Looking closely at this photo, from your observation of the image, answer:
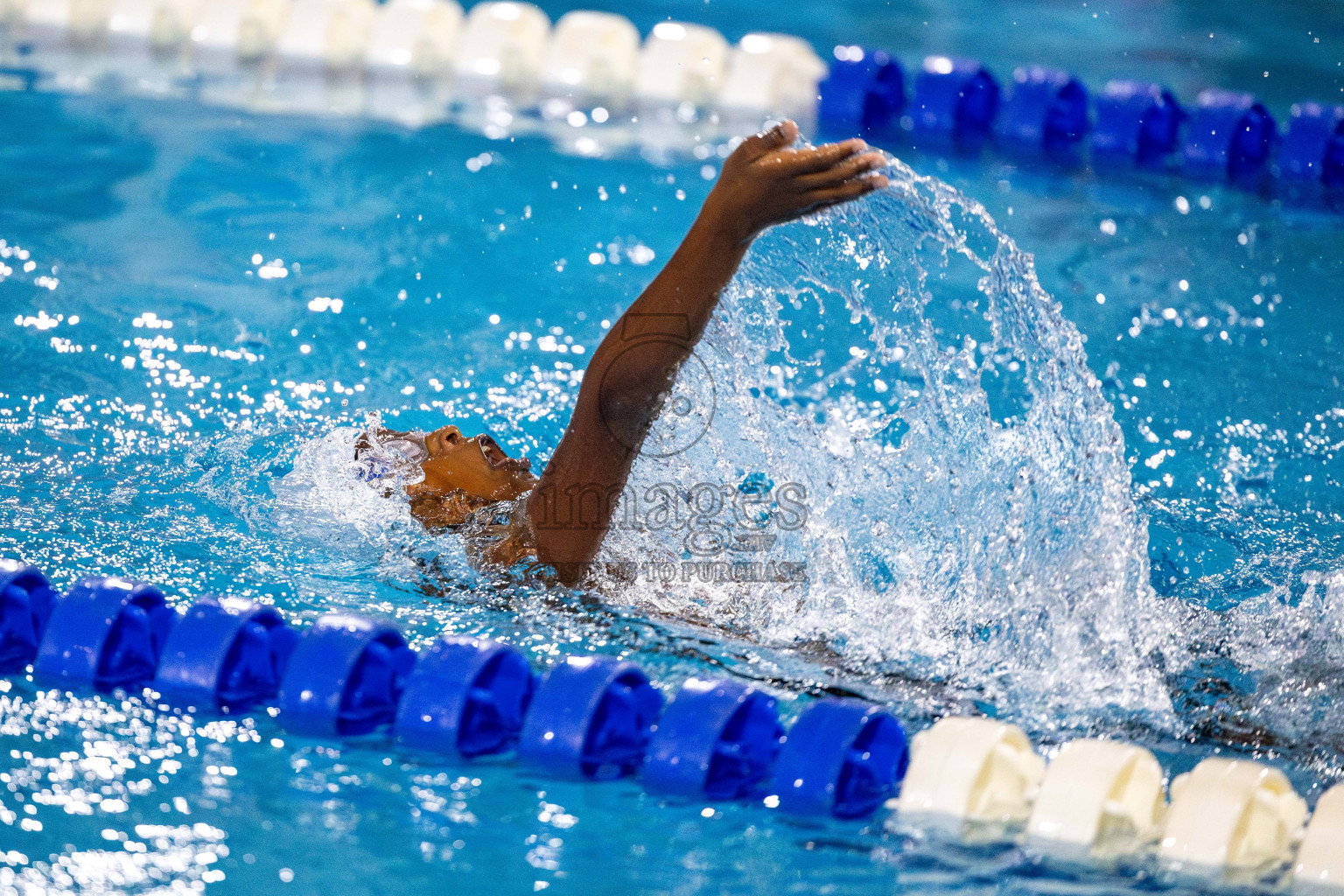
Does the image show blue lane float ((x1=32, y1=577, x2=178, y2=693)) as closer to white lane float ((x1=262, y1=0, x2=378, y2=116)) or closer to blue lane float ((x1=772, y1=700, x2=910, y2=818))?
blue lane float ((x1=772, y1=700, x2=910, y2=818))

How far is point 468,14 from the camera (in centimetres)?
626

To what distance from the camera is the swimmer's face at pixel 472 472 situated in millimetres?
2439

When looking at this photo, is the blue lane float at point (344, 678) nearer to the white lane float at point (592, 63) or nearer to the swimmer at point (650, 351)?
the swimmer at point (650, 351)

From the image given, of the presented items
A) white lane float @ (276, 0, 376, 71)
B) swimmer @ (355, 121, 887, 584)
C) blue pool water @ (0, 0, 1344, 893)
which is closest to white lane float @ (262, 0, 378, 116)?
white lane float @ (276, 0, 376, 71)

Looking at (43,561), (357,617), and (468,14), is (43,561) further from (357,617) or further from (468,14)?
(468,14)

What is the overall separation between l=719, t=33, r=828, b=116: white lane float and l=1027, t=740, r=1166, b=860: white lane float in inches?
154

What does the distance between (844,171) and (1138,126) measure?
145 inches

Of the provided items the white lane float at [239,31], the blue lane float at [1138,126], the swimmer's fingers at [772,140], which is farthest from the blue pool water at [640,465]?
the white lane float at [239,31]

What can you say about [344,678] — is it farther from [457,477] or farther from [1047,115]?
[1047,115]

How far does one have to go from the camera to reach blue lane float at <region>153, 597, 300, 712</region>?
2014 mm

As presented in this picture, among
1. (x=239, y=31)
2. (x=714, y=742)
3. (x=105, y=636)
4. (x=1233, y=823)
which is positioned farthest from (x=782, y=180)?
(x=239, y=31)

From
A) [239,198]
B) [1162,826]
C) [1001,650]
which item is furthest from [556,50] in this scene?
[1162,826]

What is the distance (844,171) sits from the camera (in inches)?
73.0

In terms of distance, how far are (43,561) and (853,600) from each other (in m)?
1.48
